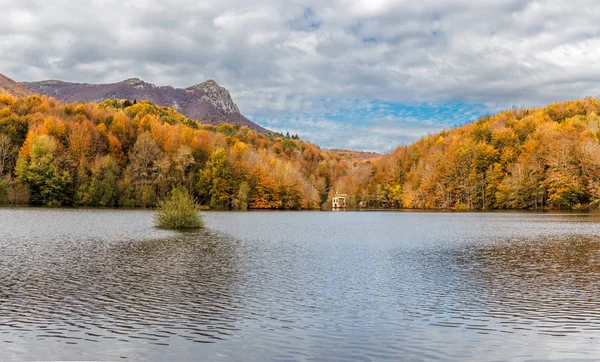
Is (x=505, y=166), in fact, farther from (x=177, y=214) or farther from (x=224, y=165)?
(x=177, y=214)

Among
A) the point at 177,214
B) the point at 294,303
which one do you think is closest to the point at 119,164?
the point at 177,214

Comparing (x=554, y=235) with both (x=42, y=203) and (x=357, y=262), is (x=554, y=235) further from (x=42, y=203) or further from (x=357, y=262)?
(x=42, y=203)

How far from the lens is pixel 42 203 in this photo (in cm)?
8975

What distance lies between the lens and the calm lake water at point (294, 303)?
11.3m

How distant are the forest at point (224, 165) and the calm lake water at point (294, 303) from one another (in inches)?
2641

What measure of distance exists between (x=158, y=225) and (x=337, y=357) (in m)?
38.9

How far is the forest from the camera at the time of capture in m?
92.9

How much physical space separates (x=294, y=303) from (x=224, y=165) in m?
94.0

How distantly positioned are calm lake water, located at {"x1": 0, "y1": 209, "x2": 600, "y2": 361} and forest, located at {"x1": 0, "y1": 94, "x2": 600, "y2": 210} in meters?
67.1

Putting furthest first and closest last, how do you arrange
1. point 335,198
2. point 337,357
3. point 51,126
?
point 335,198 → point 51,126 → point 337,357

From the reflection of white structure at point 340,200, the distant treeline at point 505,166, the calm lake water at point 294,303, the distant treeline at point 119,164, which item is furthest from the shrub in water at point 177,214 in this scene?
the reflection of white structure at point 340,200

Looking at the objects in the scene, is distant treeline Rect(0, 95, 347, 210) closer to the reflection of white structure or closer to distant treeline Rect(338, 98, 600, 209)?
distant treeline Rect(338, 98, 600, 209)

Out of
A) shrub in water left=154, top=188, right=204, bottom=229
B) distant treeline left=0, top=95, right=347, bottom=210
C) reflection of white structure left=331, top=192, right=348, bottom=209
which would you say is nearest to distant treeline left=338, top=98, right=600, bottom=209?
reflection of white structure left=331, top=192, right=348, bottom=209

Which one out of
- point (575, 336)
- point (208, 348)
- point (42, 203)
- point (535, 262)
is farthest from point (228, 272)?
point (42, 203)
